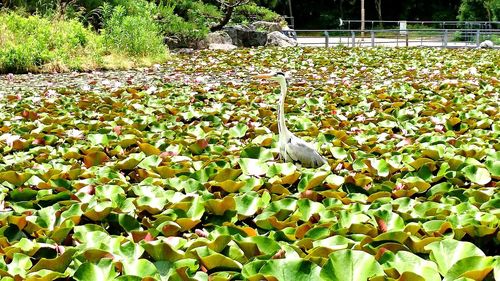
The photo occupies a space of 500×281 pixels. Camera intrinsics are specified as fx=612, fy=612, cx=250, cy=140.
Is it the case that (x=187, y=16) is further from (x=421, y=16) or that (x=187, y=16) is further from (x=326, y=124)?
(x=421, y=16)

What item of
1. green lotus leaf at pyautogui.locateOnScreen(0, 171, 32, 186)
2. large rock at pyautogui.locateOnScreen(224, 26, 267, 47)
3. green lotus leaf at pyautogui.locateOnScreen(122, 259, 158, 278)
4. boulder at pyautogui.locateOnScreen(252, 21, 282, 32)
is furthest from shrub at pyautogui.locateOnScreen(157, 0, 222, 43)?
green lotus leaf at pyautogui.locateOnScreen(122, 259, 158, 278)

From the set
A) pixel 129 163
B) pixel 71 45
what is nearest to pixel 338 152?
pixel 129 163

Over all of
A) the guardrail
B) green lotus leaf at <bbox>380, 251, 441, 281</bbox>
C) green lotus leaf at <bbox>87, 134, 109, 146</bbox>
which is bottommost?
the guardrail

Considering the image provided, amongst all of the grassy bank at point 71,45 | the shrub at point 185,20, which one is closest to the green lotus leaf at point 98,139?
the grassy bank at point 71,45

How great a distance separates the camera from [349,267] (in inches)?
68.2

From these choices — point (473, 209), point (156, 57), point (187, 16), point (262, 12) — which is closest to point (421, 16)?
point (262, 12)

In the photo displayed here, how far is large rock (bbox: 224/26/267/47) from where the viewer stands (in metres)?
16.8

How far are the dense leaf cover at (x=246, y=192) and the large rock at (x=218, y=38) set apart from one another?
10.2m

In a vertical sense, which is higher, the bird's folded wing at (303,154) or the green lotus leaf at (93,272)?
the green lotus leaf at (93,272)

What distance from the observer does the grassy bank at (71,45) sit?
9250 millimetres

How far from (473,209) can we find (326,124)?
2.12 meters

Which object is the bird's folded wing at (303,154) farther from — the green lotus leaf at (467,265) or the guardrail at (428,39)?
the guardrail at (428,39)

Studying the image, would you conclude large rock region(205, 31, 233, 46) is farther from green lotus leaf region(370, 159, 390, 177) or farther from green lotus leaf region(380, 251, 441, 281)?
green lotus leaf region(380, 251, 441, 281)

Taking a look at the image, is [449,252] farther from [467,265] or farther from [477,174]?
[477,174]
